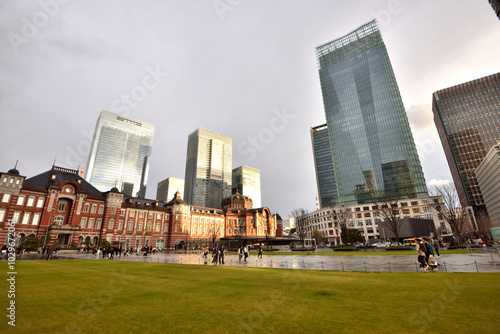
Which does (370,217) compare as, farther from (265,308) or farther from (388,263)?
(265,308)

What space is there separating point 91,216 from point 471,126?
15588 centimetres

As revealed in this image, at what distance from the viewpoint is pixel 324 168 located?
14912 centimetres

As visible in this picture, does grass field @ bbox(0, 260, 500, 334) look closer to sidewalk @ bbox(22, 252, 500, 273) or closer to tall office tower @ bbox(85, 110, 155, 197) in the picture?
sidewalk @ bbox(22, 252, 500, 273)

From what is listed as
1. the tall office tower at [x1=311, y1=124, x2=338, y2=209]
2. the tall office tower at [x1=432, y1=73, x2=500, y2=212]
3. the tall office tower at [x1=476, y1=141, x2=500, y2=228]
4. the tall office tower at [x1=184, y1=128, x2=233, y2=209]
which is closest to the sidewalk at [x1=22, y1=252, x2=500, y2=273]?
the tall office tower at [x1=476, y1=141, x2=500, y2=228]

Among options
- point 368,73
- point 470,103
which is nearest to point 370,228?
point 368,73

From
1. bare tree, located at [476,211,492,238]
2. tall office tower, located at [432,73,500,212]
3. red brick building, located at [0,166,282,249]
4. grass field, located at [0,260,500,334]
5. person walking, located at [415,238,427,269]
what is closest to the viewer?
grass field, located at [0,260,500,334]

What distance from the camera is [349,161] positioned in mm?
108188

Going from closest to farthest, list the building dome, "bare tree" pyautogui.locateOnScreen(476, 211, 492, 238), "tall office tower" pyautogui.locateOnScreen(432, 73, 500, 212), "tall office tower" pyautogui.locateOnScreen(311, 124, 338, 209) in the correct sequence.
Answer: the building dome, "bare tree" pyautogui.locateOnScreen(476, 211, 492, 238), "tall office tower" pyautogui.locateOnScreen(432, 73, 500, 212), "tall office tower" pyautogui.locateOnScreen(311, 124, 338, 209)

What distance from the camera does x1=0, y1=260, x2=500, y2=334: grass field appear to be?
539 cm

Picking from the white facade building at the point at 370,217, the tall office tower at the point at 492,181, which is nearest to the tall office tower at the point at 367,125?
the white facade building at the point at 370,217

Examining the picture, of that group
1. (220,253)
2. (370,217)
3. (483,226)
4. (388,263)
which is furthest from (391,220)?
(370,217)

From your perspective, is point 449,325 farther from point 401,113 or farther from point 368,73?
point 368,73

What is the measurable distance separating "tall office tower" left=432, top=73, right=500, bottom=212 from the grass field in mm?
125567

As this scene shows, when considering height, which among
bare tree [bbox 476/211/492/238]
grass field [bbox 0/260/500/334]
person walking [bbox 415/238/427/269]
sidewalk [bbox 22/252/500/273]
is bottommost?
sidewalk [bbox 22/252/500/273]
